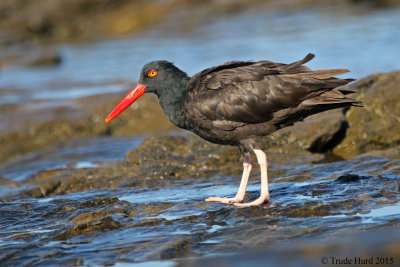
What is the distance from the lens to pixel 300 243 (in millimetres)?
4500

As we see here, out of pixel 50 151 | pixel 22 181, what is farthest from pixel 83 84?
pixel 22 181

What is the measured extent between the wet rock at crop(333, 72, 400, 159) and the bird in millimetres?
2011

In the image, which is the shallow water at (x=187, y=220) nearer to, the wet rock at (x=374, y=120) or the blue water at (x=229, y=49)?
the wet rock at (x=374, y=120)

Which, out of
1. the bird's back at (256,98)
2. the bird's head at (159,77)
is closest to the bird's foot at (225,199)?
the bird's back at (256,98)

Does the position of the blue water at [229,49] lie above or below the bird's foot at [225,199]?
above

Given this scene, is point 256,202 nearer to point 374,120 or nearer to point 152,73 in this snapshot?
point 152,73

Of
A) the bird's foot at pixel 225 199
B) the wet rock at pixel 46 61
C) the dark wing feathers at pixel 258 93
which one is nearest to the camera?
the dark wing feathers at pixel 258 93

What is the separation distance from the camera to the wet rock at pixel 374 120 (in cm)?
802

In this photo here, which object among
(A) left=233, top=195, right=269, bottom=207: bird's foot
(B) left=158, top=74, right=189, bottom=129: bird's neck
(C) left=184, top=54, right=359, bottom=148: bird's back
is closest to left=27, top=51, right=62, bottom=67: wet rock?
(B) left=158, top=74, right=189, bottom=129: bird's neck

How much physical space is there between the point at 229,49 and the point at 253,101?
12.1 meters

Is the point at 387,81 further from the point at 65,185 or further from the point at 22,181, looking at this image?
the point at 22,181

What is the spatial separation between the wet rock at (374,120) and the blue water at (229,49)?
420 centimetres

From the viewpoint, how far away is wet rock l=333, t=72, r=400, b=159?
26.3 ft

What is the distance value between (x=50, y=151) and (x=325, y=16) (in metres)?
14.7
